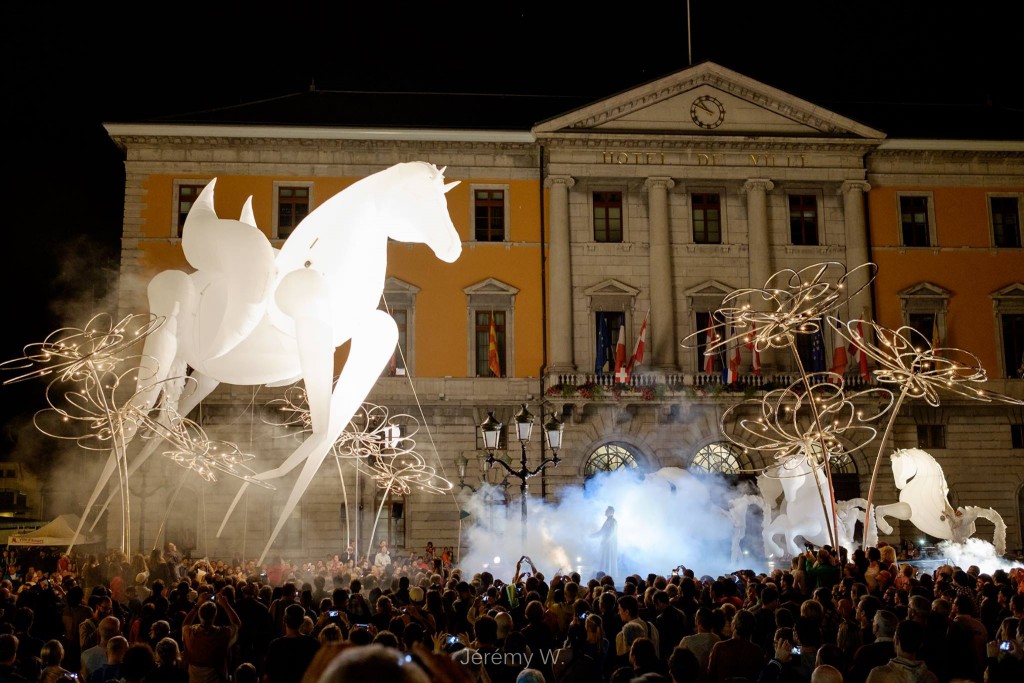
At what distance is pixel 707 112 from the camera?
3142 cm

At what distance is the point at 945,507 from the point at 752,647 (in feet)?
59.3

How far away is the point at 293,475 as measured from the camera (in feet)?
93.6

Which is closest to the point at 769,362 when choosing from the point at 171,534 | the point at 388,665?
the point at 171,534

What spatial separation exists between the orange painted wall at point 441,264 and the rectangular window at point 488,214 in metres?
0.31

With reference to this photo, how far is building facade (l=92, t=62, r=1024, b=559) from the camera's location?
97.8 feet

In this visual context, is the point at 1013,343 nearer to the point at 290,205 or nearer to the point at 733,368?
the point at 733,368

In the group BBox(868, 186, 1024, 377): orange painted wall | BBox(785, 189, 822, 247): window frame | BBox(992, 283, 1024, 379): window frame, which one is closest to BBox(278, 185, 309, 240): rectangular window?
BBox(785, 189, 822, 247): window frame

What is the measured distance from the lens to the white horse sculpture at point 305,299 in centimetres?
951

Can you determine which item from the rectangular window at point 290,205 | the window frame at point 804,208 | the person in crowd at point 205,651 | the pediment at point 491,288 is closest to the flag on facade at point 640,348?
the pediment at point 491,288

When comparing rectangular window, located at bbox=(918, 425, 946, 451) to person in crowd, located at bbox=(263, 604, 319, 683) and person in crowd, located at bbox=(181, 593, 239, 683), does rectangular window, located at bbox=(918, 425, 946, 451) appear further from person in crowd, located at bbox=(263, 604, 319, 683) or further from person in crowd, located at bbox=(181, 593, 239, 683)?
person in crowd, located at bbox=(263, 604, 319, 683)

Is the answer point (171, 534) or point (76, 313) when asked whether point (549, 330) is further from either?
point (76, 313)

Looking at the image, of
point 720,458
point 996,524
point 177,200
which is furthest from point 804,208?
point 177,200

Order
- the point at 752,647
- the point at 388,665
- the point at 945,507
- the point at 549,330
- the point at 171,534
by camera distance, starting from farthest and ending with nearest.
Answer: the point at 549,330 → the point at 171,534 → the point at 945,507 → the point at 752,647 → the point at 388,665

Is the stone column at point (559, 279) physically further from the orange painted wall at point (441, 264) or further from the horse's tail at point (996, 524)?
the horse's tail at point (996, 524)
